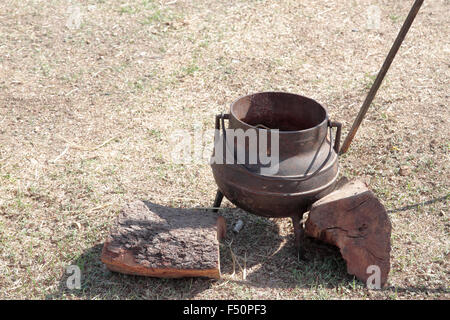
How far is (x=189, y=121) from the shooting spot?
5.90 metres

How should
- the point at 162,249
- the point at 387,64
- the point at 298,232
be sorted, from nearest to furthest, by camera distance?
the point at 162,249, the point at 298,232, the point at 387,64

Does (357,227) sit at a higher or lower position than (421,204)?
higher

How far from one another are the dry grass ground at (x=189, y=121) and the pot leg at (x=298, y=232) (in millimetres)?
125

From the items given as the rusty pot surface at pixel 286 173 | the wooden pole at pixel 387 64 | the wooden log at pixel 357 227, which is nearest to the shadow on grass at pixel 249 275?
the wooden log at pixel 357 227

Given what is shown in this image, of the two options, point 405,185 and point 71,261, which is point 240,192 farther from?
point 405,185

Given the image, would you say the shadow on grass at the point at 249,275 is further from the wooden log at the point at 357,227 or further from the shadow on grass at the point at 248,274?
the wooden log at the point at 357,227

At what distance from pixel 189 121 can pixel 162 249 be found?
2584 mm

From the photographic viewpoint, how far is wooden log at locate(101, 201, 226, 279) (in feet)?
11.6

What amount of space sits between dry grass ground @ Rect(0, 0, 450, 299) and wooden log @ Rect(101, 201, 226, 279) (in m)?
0.20

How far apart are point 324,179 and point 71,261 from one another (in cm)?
210

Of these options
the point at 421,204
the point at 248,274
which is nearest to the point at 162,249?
the point at 248,274

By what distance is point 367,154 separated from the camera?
5328 mm

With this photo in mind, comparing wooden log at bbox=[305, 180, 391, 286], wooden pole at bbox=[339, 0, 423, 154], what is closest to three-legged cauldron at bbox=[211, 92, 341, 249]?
wooden log at bbox=[305, 180, 391, 286]

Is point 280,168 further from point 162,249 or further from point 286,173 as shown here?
point 162,249
